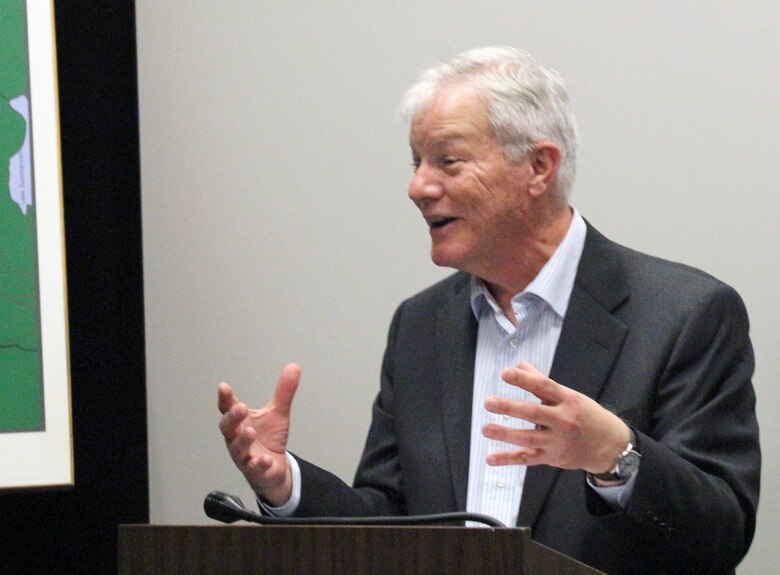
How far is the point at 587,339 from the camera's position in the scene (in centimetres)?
191

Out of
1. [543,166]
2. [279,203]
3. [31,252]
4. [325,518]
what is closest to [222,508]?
[325,518]

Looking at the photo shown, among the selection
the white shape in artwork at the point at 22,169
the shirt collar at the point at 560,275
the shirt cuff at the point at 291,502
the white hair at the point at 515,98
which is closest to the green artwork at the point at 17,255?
the white shape in artwork at the point at 22,169

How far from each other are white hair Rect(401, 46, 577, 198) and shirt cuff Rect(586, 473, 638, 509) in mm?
677

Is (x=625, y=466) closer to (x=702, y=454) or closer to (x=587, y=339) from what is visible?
(x=702, y=454)

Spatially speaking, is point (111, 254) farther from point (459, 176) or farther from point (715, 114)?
point (715, 114)

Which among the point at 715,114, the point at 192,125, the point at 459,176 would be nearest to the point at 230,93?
the point at 192,125

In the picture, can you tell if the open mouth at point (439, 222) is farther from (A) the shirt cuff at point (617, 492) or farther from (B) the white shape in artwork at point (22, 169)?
(B) the white shape in artwork at point (22, 169)

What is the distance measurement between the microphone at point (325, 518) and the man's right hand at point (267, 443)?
0.81 ft

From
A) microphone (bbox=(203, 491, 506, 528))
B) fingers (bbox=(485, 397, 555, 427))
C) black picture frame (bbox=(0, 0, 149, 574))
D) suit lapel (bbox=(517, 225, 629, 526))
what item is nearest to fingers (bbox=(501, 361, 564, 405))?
fingers (bbox=(485, 397, 555, 427))

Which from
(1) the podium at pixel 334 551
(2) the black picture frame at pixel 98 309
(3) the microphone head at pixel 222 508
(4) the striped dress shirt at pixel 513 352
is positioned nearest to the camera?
(1) the podium at pixel 334 551

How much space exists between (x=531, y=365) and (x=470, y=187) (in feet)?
1.25

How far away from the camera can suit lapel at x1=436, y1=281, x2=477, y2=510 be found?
1968mm

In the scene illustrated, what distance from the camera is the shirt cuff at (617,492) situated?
1558 mm

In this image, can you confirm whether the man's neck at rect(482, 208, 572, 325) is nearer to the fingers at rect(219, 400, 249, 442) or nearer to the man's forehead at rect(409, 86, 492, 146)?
the man's forehead at rect(409, 86, 492, 146)
